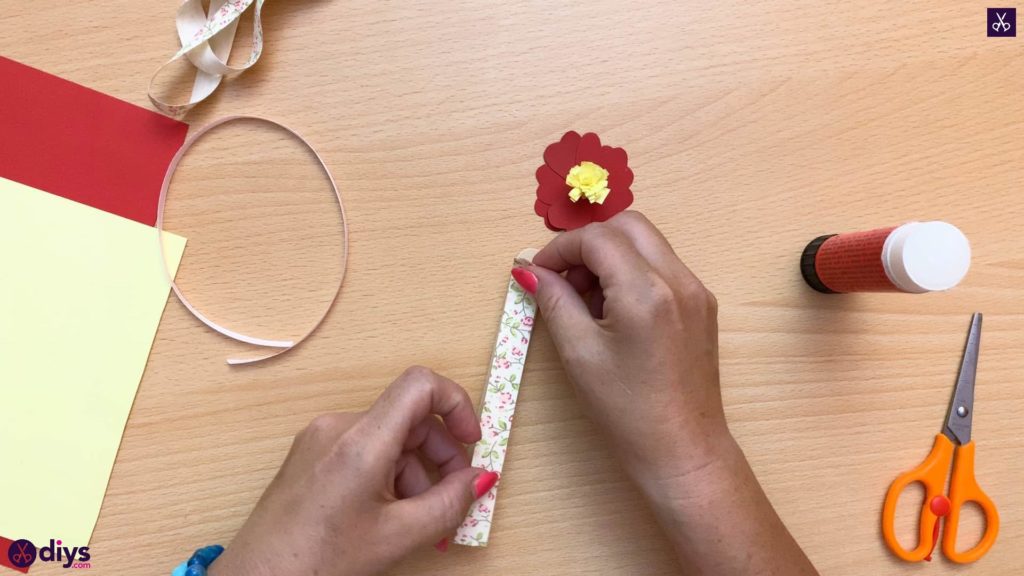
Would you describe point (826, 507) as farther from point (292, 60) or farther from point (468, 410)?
point (292, 60)

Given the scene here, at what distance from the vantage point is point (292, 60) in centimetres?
74

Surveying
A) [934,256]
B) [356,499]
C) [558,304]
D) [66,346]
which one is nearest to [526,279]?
[558,304]

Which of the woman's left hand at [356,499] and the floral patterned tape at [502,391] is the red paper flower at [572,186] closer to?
the floral patterned tape at [502,391]

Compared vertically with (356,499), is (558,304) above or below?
above

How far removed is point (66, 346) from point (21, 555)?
0.69ft

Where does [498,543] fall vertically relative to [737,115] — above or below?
below

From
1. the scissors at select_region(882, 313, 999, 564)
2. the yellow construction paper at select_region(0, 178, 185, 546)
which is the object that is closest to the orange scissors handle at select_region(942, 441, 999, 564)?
the scissors at select_region(882, 313, 999, 564)

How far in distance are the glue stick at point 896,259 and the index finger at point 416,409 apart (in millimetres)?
411

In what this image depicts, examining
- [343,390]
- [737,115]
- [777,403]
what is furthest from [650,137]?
[343,390]

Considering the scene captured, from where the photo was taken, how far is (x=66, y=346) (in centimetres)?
70

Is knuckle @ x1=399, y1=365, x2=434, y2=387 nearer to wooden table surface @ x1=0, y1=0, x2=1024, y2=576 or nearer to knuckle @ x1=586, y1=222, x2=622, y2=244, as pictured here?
wooden table surface @ x1=0, y1=0, x2=1024, y2=576

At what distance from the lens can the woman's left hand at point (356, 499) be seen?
602 millimetres

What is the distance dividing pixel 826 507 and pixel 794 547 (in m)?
0.10

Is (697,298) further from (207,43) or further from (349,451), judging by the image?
(207,43)
